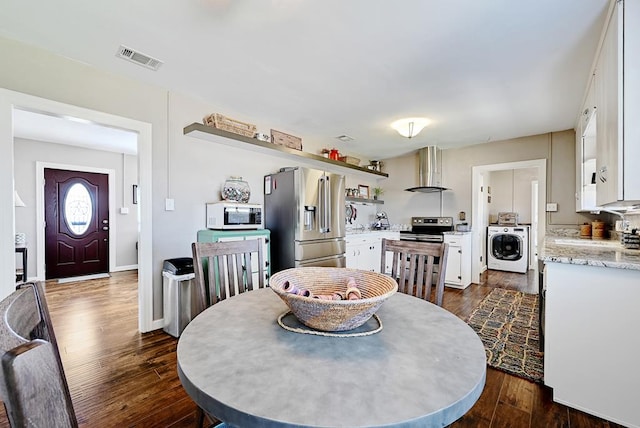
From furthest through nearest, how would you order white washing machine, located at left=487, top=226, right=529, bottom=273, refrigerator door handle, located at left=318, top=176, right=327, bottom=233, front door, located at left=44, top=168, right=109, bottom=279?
white washing machine, located at left=487, top=226, right=529, bottom=273
front door, located at left=44, top=168, right=109, bottom=279
refrigerator door handle, located at left=318, top=176, right=327, bottom=233

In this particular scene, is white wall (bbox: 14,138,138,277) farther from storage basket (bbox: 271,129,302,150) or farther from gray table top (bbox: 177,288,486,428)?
gray table top (bbox: 177,288,486,428)

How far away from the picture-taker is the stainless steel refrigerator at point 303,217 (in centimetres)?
336

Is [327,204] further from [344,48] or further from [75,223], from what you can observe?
[75,223]

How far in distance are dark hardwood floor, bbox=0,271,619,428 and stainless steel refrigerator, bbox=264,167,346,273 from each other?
1.47 metres

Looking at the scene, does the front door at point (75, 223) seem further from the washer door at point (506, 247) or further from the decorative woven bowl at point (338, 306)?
the washer door at point (506, 247)

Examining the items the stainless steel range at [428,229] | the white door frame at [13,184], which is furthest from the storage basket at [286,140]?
the stainless steel range at [428,229]

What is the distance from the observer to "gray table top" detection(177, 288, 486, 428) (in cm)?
58

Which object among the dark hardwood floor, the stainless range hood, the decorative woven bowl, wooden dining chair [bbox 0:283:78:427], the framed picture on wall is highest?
the stainless range hood

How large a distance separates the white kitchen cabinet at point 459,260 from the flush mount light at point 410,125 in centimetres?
177

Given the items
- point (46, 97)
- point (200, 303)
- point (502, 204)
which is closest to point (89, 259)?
point (46, 97)

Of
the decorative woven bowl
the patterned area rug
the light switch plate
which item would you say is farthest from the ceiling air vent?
the patterned area rug

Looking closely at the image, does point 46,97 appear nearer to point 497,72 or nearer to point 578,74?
point 497,72

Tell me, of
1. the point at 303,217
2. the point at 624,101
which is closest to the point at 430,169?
the point at 303,217

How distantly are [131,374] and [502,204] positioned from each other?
6970 millimetres
